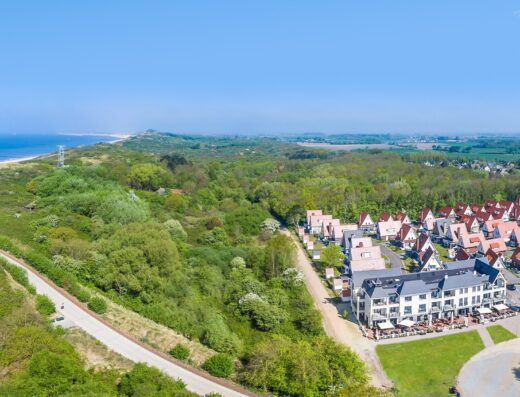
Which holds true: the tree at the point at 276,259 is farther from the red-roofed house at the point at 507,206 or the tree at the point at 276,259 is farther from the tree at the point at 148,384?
the red-roofed house at the point at 507,206

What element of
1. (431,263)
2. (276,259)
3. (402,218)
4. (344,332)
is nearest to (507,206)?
(402,218)

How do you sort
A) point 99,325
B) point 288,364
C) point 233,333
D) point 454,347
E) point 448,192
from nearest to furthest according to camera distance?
point 288,364, point 99,325, point 233,333, point 454,347, point 448,192

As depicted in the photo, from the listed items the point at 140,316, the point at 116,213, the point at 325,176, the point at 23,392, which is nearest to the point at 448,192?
the point at 325,176

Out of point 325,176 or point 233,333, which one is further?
point 325,176

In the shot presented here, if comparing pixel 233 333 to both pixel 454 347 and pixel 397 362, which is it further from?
pixel 454 347

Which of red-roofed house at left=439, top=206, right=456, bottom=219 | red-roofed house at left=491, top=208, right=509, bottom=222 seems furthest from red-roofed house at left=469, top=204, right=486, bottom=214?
red-roofed house at left=439, top=206, right=456, bottom=219

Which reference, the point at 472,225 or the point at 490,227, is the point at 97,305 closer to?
the point at 490,227
